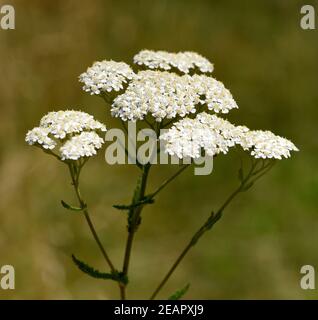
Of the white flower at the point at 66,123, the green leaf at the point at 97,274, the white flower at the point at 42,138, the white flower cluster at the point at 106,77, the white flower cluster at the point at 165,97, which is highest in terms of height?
the white flower cluster at the point at 106,77

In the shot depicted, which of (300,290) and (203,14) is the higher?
(203,14)

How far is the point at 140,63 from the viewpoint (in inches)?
148

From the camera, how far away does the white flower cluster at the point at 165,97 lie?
3312 millimetres

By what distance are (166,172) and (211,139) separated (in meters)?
3.55

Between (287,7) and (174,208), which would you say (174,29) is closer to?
(287,7)

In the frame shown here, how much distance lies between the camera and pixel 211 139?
3238 mm

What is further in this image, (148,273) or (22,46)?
(22,46)

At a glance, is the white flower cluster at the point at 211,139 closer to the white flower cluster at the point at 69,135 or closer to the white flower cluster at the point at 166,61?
the white flower cluster at the point at 69,135

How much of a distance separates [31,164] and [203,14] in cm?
241

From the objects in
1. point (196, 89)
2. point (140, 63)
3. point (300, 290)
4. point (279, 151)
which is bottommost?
point (300, 290)

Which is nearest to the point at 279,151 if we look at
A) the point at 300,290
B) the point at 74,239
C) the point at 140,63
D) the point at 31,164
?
the point at 140,63

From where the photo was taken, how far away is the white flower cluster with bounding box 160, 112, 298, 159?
10.4 feet

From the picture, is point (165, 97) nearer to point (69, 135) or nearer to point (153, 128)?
point (153, 128)

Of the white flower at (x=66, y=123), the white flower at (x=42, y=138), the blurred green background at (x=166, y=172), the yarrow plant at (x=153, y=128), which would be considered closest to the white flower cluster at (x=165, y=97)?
the yarrow plant at (x=153, y=128)
